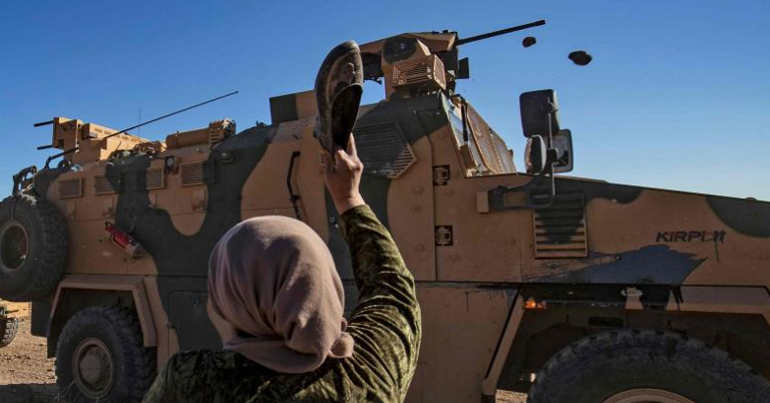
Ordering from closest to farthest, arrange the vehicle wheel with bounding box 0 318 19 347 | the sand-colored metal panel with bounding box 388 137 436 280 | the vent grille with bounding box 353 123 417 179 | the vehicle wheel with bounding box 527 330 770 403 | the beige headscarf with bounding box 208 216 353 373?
the beige headscarf with bounding box 208 216 353 373, the vehicle wheel with bounding box 527 330 770 403, the sand-colored metal panel with bounding box 388 137 436 280, the vent grille with bounding box 353 123 417 179, the vehicle wheel with bounding box 0 318 19 347

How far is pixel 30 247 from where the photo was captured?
5.05 meters

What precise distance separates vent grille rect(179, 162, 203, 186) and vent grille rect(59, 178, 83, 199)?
4.68 feet

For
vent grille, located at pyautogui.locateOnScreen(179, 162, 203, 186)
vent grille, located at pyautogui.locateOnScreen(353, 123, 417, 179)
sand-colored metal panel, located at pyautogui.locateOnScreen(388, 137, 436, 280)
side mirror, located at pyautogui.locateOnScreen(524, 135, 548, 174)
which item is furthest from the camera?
vent grille, located at pyautogui.locateOnScreen(179, 162, 203, 186)

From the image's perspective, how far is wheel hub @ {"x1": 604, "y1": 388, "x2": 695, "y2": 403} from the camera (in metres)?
2.76

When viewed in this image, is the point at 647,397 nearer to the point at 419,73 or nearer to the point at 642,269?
the point at 642,269

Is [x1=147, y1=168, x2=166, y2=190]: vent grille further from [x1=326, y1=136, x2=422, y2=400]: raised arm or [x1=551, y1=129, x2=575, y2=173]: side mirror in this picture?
[x1=326, y1=136, x2=422, y2=400]: raised arm

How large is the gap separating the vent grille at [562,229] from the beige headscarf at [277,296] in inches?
100

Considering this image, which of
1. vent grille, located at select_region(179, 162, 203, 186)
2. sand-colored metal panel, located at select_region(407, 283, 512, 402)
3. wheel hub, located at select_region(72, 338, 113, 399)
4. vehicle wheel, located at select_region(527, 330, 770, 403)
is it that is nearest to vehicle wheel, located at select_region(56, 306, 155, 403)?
wheel hub, located at select_region(72, 338, 113, 399)

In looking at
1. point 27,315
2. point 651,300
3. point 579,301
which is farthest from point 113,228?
point 27,315

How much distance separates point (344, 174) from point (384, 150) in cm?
257

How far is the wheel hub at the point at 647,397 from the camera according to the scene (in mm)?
2762

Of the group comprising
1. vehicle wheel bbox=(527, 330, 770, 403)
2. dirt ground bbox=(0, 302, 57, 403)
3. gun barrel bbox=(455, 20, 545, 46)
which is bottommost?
dirt ground bbox=(0, 302, 57, 403)

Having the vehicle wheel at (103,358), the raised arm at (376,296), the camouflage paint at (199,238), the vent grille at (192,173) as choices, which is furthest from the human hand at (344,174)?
the vehicle wheel at (103,358)

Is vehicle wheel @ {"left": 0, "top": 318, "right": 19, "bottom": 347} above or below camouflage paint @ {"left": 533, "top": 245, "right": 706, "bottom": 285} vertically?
below
